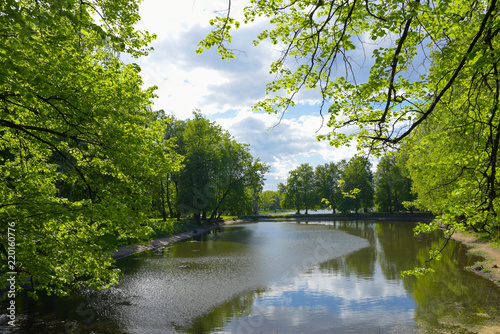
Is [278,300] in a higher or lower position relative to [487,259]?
lower

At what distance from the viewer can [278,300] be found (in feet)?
43.5

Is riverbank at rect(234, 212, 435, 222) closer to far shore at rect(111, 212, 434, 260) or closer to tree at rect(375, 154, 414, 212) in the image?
far shore at rect(111, 212, 434, 260)

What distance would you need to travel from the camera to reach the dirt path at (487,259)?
50.8 ft

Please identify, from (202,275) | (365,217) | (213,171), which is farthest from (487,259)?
(365,217)

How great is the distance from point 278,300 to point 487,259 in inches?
568

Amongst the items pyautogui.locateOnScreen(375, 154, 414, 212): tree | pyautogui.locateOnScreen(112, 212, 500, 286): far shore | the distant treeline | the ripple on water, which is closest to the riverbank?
pyautogui.locateOnScreen(112, 212, 500, 286): far shore

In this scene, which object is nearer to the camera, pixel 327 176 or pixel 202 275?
pixel 202 275

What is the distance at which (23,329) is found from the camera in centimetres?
1001

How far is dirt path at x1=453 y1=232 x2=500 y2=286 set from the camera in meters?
15.5

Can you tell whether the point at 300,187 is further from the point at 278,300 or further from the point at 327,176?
the point at 278,300

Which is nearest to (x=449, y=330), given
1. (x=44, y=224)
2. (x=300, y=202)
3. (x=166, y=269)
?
(x=44, y=224)

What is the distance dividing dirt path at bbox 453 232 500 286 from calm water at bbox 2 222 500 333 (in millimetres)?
640

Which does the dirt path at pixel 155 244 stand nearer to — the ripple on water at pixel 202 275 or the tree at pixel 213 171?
the ripple on water at pixel 202 275

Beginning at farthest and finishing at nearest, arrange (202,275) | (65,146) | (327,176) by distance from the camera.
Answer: (327,176) < (202,275) < (65,146)
